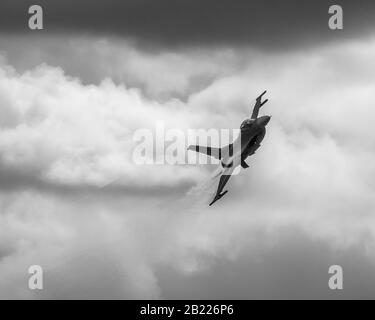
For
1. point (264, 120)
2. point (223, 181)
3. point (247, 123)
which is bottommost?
point (223, 181)

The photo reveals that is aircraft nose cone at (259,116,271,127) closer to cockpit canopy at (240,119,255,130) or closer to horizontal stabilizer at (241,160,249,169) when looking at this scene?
cockpit canopy at (240,119,255,130)

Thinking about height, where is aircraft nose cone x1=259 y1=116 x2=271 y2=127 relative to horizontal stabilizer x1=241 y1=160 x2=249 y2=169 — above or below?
above

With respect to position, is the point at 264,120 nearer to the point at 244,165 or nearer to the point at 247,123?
the point at 247,123

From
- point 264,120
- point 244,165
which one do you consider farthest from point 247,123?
point 244,165

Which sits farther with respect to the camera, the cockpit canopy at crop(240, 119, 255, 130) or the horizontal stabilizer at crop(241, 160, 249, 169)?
the cockpit canopy at crop(240, 119, 255, 130)

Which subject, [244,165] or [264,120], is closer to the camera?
[244,165]

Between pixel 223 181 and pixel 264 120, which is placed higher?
pixel 264 120

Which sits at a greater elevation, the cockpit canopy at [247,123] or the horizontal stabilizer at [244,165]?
the cockpit canopy at [247,123]

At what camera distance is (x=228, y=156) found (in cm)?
19862

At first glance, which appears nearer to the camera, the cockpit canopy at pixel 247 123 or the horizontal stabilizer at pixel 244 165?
the horizontal stabilizer at pixel 244 165

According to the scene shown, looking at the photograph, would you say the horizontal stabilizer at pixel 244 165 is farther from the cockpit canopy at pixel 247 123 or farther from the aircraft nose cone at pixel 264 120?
the aircraft nose cone at pixel 264 120
